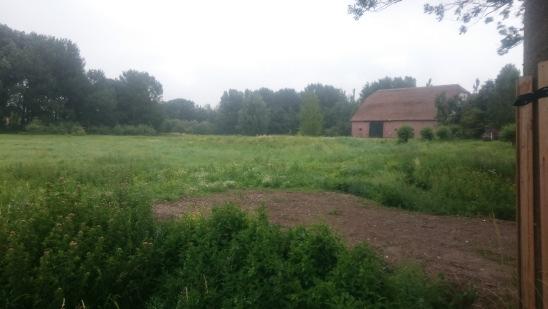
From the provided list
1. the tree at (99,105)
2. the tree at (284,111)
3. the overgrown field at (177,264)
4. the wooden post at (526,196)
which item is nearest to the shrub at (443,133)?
the overgrown field at (177,264)

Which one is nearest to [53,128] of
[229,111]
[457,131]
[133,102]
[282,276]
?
[133,102]

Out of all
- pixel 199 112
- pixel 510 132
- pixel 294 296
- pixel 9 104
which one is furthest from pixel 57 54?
pixel 294 296

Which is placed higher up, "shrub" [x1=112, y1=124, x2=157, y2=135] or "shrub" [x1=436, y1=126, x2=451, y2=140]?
"shrub" [x1=112, y1=124, x2=157, y2=135]

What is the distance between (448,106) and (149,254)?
3497 centimetres

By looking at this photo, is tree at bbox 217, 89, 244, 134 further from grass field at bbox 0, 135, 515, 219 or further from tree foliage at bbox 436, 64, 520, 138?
grass field at bbox 0, 135, 515, 219

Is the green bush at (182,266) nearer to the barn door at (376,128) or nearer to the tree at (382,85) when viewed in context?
the barn door at (376,128)

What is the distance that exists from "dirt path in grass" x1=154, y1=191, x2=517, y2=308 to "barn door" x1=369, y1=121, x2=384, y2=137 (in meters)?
40.9

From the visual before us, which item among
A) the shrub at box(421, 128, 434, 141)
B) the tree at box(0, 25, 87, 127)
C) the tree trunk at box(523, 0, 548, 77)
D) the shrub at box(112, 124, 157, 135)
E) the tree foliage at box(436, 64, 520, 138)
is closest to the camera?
the tree trunk at box(523, 0, 548, 77)

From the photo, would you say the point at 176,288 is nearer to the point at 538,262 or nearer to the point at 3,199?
the point at 538,262

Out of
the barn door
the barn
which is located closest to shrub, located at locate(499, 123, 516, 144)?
the barn

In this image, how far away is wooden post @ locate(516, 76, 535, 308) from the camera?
264 centimetres

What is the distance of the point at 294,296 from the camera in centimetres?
313

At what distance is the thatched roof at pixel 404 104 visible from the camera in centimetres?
4471

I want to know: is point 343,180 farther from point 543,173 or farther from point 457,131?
point 457,131
